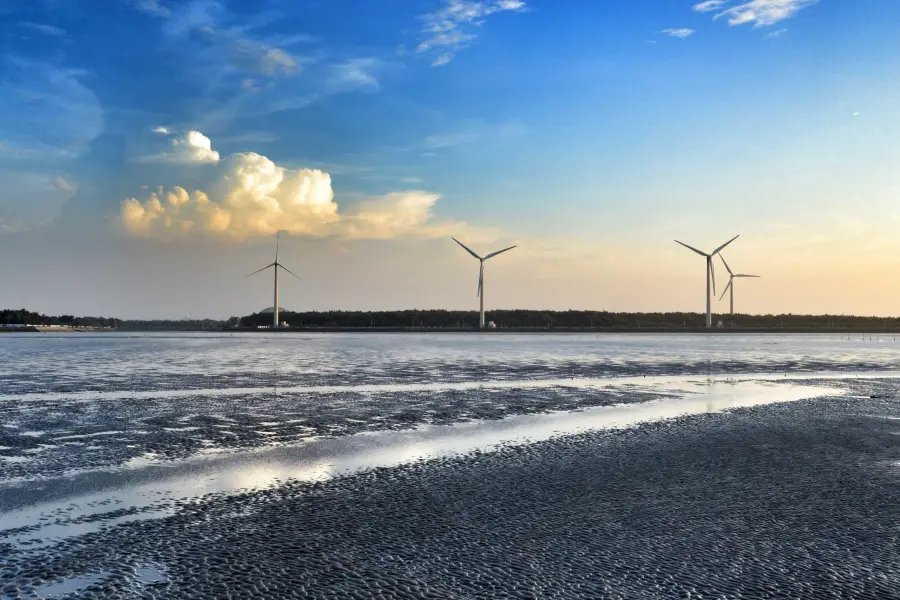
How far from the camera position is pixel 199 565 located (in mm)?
5949

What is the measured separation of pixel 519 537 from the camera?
6.75m

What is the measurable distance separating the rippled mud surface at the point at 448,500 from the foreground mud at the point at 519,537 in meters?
0.03

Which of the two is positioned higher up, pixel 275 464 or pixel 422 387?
pixel 422 387

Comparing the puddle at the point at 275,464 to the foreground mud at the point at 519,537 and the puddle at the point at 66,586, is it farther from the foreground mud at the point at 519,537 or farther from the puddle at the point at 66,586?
the puddle at the point at 66,586

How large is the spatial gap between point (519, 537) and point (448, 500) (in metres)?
1.60

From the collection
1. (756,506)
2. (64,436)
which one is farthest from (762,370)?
(64,436)

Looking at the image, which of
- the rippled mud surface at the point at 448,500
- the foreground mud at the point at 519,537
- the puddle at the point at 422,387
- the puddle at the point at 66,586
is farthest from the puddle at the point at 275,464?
the puddle at the point at 422,387

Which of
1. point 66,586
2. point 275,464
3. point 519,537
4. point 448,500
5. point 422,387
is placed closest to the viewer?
point 66,586

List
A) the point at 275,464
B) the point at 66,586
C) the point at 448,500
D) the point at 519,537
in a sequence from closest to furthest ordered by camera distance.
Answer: the point at 66,586 < the point at 519,537 < the point at 448,500 < the point at 275,464

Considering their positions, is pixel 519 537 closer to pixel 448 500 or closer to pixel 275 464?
pixel 448 500

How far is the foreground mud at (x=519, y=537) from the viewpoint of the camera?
217 inches

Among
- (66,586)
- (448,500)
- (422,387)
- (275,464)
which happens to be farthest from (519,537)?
(422,387)

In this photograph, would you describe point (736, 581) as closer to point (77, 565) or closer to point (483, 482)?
point (483, 482)

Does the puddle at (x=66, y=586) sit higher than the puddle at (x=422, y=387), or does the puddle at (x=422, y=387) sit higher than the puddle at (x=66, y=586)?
the puddle at (x=422, y=387)
